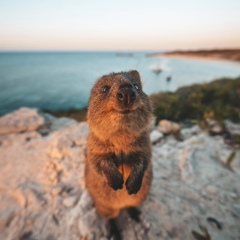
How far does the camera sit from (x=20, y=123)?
21.2 feet

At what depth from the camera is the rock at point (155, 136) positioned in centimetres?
587

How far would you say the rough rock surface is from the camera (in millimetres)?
3242

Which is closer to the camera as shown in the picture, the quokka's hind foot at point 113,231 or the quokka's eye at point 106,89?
the quokka's eye at point 106,89

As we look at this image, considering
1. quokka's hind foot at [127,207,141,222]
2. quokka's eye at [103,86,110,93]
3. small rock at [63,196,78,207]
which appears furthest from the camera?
small rock at [63,196,78,207]

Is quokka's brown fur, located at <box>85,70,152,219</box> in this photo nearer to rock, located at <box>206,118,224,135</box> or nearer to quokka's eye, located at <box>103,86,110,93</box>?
quokka's eye, located at <box>103,86,110,93</box>

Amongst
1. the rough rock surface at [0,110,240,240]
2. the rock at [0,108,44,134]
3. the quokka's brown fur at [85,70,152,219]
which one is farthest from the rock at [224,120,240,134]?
the rock at [0,108,44,134]

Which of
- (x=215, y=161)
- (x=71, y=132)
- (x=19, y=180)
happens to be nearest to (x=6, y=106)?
(x=71, y=132)

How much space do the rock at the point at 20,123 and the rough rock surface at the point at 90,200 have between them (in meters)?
0.44

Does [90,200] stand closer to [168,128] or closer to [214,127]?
[168,128]

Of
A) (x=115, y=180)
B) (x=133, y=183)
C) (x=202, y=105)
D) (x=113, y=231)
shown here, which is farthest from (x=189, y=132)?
(x=115, y=180)

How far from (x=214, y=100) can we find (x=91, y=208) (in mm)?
7668

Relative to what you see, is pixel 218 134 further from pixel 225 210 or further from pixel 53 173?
pixel 53 173

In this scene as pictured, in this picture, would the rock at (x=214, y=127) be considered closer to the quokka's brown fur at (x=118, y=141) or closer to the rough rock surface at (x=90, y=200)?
the rough rock surface at (x=90, y=200)

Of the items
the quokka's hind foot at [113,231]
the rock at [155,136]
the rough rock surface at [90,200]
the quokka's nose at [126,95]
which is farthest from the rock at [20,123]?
the quokka's nose at [126,95]
